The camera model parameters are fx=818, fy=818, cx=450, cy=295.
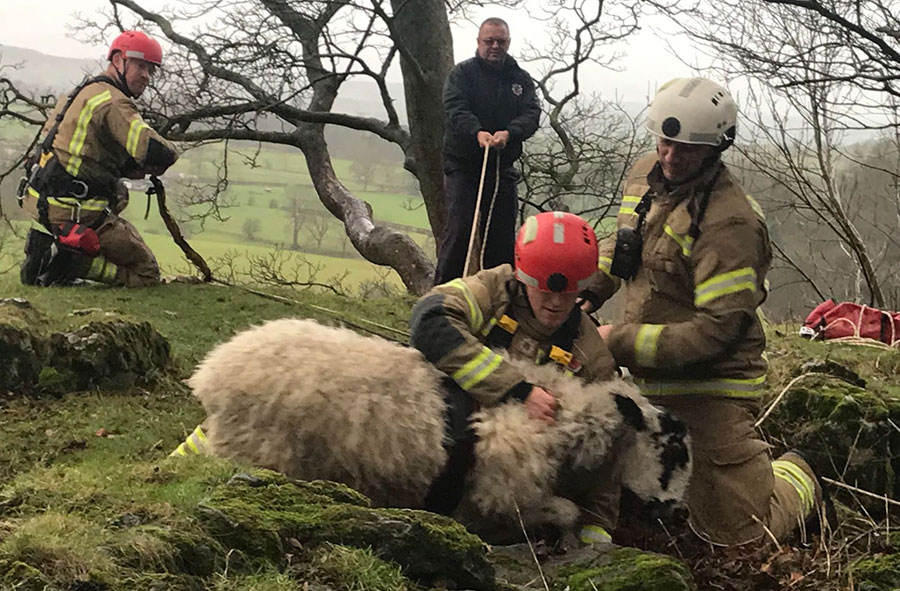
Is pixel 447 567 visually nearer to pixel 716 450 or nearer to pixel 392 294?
pixel 716 450

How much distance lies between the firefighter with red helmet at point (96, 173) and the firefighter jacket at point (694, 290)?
→ 552cm

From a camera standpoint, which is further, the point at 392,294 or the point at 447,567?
the point at 392,294

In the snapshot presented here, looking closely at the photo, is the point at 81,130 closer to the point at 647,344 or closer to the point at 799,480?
the point at 647,344

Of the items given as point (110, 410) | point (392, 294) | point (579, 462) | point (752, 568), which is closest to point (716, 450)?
point (752, 568)

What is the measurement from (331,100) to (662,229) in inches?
333

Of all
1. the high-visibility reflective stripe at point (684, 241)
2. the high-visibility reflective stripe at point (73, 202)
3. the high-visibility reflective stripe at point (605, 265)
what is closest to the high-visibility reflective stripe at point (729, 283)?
the high-visibility reflective stripe at point (684, 241)

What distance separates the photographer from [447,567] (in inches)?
88.0

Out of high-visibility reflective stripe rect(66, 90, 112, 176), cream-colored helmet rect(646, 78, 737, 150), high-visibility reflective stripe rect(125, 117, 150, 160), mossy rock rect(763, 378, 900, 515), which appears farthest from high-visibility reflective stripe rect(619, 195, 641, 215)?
high-visibility reflective stripe rect(66, 90, 112, 176)

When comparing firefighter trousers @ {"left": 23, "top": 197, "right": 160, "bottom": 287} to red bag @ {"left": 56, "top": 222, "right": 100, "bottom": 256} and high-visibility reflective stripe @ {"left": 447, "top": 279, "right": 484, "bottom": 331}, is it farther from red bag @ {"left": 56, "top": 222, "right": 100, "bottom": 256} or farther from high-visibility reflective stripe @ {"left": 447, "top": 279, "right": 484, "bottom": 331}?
high-visibility reflective stripe @ {"left": 447, "top": 279, "right": 484, "bottom": 331}

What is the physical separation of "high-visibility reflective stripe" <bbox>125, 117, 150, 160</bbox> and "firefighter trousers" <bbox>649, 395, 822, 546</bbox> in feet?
19.2

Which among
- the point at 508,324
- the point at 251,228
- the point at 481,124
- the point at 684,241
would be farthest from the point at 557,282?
the point at 251,228

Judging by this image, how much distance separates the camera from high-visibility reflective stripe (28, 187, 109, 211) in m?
8.28

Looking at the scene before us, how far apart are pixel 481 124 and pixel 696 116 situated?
352 centimetres

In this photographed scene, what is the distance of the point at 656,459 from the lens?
3719 millimetres
